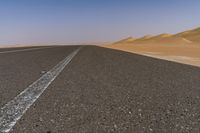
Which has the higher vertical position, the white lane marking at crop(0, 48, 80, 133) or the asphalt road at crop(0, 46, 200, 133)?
the white lane marking at crop(0, 48, 80, 133)

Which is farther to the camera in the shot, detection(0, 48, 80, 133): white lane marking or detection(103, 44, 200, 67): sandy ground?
detection(103, 44, 200, 67): sandy ground

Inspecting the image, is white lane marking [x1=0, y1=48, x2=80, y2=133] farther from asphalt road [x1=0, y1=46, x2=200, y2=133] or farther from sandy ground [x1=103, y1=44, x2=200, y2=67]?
sandy ground [x1=103, y1=44, x2=200, y2=67]

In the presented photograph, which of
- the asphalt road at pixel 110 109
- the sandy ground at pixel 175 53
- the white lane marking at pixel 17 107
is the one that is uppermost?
the white lane marking at pixel 17 107

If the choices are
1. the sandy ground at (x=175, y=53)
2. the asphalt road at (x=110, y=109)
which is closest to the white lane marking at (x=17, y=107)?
the asphalt road at (x=110, y=109)

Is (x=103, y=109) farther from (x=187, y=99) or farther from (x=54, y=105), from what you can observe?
(x=187, y=99)

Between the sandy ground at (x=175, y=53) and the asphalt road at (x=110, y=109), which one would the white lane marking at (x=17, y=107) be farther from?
the sandy ground at (x=175, y=53)

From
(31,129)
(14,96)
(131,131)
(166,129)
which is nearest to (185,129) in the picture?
(166,129)

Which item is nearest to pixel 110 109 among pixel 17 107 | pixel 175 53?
pixel 17 107

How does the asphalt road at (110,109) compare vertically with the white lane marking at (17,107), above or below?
below

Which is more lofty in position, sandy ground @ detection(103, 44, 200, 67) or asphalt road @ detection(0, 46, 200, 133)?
asphalt road @ detection(0, 46, 200, 133)

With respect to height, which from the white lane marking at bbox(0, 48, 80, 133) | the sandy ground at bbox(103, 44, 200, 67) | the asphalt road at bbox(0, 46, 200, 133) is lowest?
the sandy ground at bbox(103, 44, 200, 67)

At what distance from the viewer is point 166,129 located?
347 centimetres

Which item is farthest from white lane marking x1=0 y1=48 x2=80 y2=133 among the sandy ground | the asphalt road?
the sandy ground

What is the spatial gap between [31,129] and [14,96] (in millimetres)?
2245
